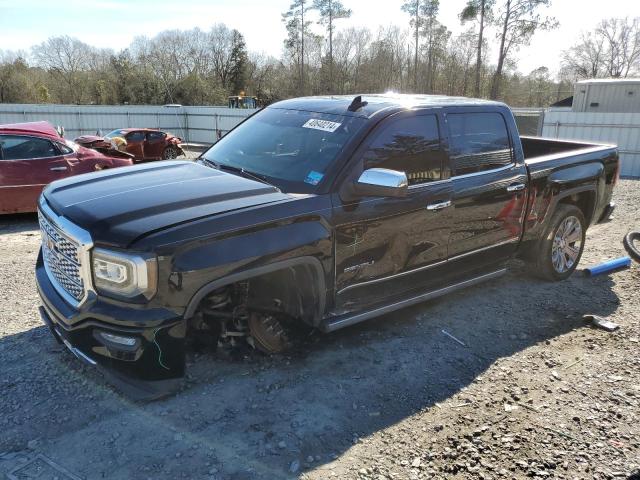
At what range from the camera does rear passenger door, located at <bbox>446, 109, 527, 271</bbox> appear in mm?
4285

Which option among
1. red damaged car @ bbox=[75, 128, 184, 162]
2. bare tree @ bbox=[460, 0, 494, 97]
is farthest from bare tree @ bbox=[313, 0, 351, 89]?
red damaged car @ bbox=[75, 128, 184, 162]

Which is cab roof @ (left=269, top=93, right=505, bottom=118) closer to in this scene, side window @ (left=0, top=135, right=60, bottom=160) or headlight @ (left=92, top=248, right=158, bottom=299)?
headlight @ (left=92, top=248, right=158, bottom=299)

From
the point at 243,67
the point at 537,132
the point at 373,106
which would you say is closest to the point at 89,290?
the point at 373,106

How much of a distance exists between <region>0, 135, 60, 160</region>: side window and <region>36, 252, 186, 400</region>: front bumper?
6175mm

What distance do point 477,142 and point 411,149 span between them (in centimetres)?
86

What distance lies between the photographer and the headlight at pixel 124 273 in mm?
2703

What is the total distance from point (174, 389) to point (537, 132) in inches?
645

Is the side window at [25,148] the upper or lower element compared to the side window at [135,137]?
upper

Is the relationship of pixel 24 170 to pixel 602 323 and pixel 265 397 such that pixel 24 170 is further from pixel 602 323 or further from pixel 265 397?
pixel 602 323

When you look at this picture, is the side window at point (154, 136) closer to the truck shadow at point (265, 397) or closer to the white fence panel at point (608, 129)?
the white fence panel at point (608, 129)

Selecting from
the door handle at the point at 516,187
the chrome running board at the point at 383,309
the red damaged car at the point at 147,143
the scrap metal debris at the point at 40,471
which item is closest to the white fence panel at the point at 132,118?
the red damaged car at the point at 147,143

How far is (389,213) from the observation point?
3.74 metres

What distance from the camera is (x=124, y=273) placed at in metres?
2.73

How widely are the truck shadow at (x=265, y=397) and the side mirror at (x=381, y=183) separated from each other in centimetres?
Answer: 127
